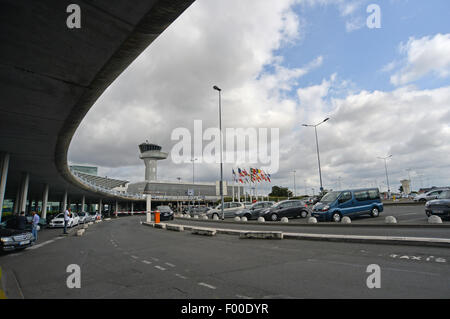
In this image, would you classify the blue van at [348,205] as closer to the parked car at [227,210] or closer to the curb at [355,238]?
the curb at [355,238]

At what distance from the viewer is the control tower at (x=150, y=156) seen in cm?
12875

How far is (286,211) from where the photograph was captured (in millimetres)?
21406

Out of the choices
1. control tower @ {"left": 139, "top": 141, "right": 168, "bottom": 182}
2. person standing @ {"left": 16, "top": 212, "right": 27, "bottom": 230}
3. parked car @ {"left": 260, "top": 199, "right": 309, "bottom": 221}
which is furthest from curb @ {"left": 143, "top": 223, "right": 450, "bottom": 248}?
control tower @ {"left": 139, "top": 141, "right": 168, "bottom": 182}

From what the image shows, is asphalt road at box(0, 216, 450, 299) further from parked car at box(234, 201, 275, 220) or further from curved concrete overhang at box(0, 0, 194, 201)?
parked car at box(234, 201, 275, 220)

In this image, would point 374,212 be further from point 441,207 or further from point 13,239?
point 13,239

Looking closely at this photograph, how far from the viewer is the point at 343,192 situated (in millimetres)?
16375

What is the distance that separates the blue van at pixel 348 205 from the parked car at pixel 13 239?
1565cm

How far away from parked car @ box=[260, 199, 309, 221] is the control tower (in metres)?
114

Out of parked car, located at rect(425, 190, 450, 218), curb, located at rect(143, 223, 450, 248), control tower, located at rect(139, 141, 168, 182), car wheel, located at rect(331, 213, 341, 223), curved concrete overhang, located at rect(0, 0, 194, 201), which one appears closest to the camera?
curved concrete overhang, located at rect(0, 0, 194, 201)

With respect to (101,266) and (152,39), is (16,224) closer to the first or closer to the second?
(101,266)

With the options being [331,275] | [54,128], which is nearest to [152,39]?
[331,275]

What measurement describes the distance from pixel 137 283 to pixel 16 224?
10401 mm

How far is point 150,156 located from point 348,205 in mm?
121672

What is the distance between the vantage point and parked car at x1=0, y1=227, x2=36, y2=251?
998cm
